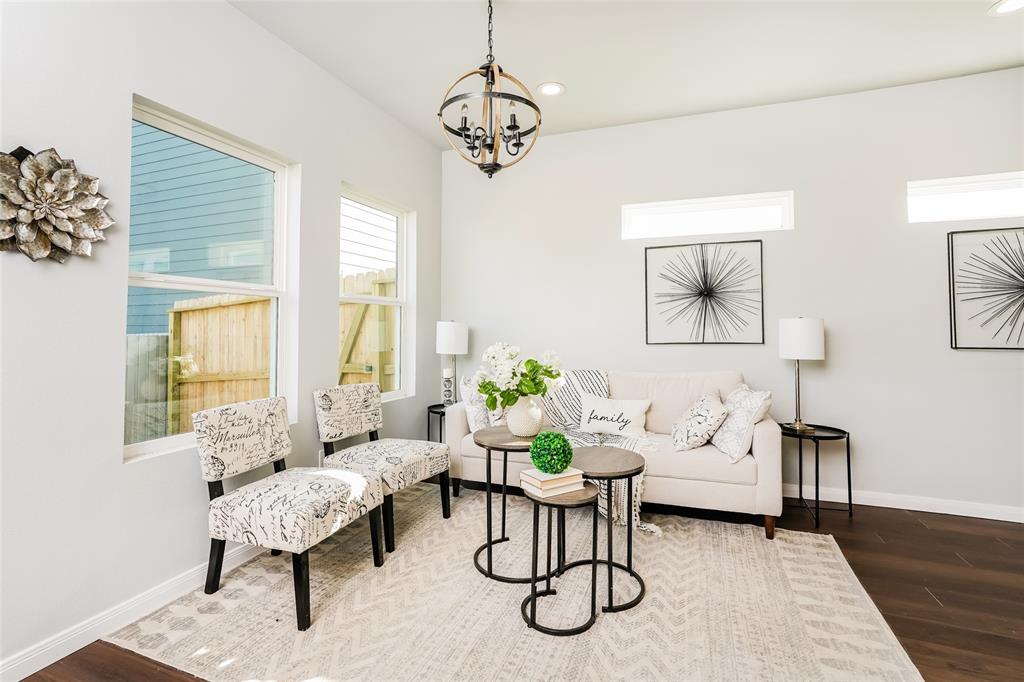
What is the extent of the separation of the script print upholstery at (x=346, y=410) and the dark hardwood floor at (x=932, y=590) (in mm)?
1378

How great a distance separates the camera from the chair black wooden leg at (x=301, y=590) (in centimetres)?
200

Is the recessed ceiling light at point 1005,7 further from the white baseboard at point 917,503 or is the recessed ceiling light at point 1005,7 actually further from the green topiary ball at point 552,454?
the green topiary ball at point 552,454

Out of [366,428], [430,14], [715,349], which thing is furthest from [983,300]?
[366,428]

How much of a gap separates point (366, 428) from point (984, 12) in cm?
425

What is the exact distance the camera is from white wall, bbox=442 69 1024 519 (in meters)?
3.27

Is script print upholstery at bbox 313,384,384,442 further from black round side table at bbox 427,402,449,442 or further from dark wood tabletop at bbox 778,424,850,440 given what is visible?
dark wood tabletop at bbox 778,424,850,440

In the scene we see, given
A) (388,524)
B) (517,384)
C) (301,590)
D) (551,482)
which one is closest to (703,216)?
(517,384)

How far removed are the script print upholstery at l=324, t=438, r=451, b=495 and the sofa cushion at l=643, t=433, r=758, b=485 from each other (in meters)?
1.36

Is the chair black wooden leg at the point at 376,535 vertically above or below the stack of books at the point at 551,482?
below

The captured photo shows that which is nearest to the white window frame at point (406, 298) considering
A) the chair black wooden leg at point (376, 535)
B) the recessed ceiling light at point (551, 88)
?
the recessed ceiling light at point (551, 88)

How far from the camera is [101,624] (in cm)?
198

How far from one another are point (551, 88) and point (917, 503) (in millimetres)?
3817

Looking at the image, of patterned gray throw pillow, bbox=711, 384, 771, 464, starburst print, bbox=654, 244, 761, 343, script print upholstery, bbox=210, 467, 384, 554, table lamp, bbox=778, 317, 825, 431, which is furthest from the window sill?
table lamp, bbox=778, 317, 825, 431

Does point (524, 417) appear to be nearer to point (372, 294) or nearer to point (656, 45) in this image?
point (372, 294)
